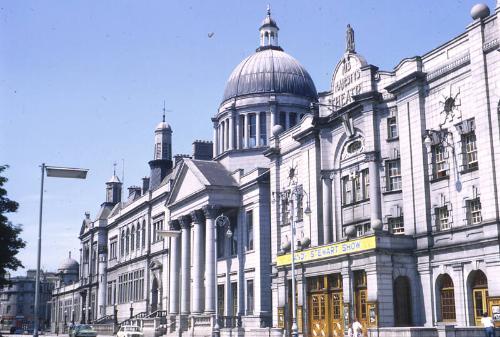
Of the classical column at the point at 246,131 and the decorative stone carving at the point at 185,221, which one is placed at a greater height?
the classical column at the point at 246,131

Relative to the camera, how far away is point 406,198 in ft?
128

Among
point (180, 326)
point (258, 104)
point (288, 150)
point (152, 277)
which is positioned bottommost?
point (180, 326)

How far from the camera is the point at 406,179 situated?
39.2 metres

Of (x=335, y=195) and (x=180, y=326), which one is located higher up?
(x=335, y=195)

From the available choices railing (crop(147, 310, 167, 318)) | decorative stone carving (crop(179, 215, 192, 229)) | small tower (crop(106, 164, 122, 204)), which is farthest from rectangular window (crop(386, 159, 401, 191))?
small tower (crop(106, 164, 122, 204))

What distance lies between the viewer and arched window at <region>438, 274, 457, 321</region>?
118 feet

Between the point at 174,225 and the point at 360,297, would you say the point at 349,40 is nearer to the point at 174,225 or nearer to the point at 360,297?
the point at 360,297

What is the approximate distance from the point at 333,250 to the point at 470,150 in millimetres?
10109

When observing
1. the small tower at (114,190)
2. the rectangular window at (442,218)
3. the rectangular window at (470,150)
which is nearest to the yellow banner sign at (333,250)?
the rectangular window at (442,218)

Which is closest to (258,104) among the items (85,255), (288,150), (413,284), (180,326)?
(288,150)

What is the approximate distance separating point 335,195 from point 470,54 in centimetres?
1450

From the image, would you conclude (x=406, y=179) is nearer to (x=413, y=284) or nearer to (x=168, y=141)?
(x=413, y=284)

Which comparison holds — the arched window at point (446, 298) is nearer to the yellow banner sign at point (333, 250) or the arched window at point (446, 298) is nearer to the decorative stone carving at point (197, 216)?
the yellow banner sign at point (333, 250)

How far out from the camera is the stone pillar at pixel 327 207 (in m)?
46.2
